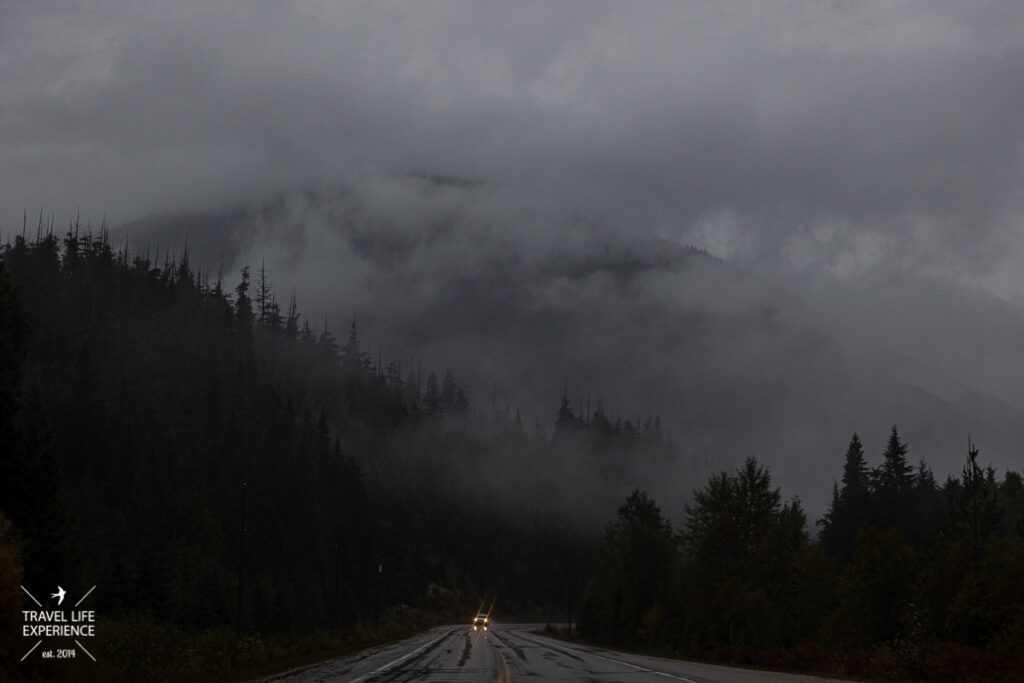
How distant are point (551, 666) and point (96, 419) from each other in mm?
97364

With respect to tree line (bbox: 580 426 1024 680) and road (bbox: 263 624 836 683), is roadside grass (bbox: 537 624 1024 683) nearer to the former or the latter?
tree line (bbox: 580 426 1024 680)

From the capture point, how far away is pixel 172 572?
3337 inches

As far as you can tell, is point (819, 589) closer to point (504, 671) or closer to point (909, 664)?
point (909, 664)

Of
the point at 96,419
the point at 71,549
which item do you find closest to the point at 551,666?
the point at 71,549

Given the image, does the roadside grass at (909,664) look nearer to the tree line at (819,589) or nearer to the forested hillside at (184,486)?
the tree line at (819,589)

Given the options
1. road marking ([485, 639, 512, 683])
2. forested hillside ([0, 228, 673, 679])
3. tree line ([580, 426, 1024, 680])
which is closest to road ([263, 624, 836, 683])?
road marking ([485, 639, 512, 683])

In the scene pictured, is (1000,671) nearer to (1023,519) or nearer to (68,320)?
(1023,519)

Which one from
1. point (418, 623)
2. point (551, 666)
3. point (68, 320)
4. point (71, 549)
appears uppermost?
point (68, 320)

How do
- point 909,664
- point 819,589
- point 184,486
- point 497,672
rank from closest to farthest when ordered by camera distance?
point 909,664
point 497,672
point 819,589
point 184,486

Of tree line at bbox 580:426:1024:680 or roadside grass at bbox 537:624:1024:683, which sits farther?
tree line at bbox 580:426:1024:680
